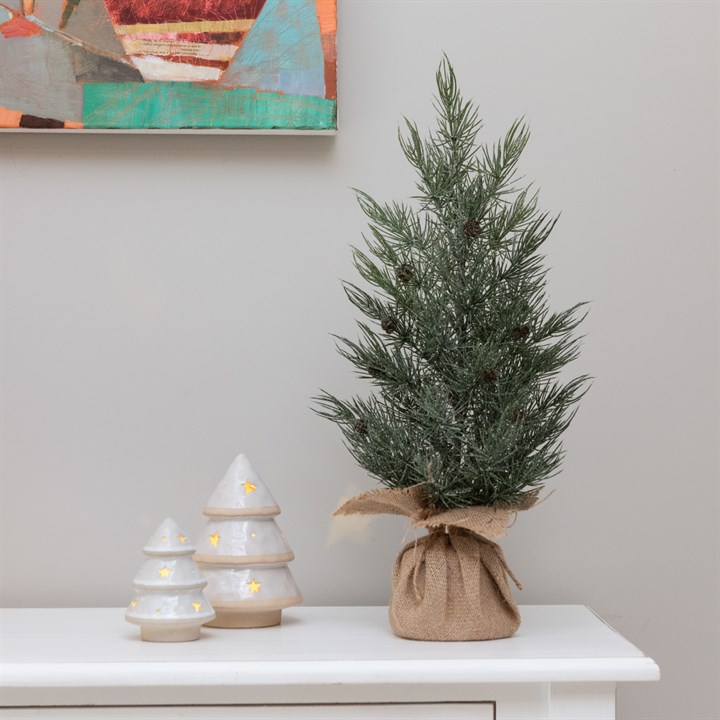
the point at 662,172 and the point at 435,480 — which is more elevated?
the point at 662,172

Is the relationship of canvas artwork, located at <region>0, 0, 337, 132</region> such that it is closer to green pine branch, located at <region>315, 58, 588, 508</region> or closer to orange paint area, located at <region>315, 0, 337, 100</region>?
orange paint area, located at <region>315, 0, 337, 100</region>

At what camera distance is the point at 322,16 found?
1.04 meters

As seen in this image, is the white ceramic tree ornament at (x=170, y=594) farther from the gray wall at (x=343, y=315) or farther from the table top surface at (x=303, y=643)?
the gray wall at (x=343, y=315)

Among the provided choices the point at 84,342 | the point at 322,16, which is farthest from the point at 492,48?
the point at 84,342

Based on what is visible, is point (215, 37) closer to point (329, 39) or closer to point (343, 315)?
point (329, 39)

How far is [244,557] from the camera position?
851 mm

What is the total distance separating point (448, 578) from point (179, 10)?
28.2 inches

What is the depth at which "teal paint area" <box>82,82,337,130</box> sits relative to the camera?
1032 mm

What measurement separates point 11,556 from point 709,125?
0.98 m

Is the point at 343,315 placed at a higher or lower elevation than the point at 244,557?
higher

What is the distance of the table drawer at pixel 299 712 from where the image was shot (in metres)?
0.75

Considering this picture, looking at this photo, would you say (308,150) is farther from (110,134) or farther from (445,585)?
(445,585)

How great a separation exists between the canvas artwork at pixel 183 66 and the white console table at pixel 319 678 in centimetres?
59

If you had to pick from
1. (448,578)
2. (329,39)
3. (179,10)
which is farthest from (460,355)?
(179,10)
